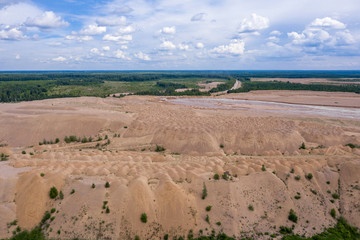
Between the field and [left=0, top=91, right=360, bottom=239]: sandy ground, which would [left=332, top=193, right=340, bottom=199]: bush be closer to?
the field

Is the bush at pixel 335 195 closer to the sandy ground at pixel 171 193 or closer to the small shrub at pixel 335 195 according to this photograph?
the small shrub at pixel 335 195

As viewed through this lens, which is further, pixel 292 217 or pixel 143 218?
pixel 292 217

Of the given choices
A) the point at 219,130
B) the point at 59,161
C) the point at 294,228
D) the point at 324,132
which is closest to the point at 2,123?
the point at 59,161

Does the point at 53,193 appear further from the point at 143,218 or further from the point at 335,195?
the point at 335,195

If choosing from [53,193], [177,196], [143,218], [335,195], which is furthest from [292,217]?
[53,193]

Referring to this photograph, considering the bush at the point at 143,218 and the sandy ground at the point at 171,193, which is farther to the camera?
the sandy ground at the point at 171,193

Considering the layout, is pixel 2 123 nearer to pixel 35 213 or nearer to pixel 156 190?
pixel 35 213

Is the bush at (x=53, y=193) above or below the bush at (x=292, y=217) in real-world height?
above

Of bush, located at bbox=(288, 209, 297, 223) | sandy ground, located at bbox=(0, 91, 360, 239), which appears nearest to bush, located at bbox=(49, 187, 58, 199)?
sandy ground, located at bbox=(0, 91, 360, 239)

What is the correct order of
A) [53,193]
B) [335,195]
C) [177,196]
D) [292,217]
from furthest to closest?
1. [335,195]
2. [53,193]
3. [177,196]
4. [292,217]

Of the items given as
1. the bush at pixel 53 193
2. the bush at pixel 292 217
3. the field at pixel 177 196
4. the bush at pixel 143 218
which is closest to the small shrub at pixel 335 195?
the field at pixel 177 196

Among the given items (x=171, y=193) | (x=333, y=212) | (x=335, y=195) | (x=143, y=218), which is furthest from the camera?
(x=335, y=195)
